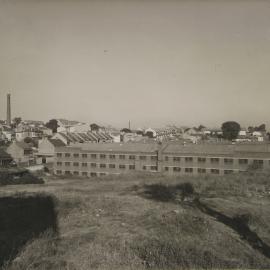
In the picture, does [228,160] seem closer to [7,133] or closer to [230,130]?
[230,130]

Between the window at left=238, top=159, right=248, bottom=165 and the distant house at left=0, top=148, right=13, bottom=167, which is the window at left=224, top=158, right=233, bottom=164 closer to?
the window at left=238, top=159, right=248, bottom=165

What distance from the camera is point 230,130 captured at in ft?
267

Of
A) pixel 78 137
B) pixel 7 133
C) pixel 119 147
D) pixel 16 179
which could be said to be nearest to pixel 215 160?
pixel 119 147

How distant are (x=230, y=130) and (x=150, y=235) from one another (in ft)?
244

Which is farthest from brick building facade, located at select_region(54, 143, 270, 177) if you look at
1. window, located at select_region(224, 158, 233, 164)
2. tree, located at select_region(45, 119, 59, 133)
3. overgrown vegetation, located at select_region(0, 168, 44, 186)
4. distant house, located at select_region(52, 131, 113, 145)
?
tree, located at select_region(45, 119, 59, 133)

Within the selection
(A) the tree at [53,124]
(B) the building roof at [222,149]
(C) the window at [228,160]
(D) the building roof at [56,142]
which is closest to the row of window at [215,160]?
(C) the window at [228,160]

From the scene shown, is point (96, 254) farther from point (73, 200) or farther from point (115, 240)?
point (73, 200)

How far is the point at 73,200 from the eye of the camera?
18141mm

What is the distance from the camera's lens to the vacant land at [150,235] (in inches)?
371

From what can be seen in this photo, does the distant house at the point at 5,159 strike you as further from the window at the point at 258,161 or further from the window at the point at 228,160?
the window at the point at 258,161

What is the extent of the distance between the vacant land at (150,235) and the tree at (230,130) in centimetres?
6257

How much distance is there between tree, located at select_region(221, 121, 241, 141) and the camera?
80.6m

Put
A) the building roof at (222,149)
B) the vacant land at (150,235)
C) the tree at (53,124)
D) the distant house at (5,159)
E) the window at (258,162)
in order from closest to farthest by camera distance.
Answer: the vacant land at (150,235)
the window at (258,162)
the building roof at (222,149)
the distant house at (5,159)
the tree at (53,124)

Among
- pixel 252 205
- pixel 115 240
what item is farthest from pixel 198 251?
pixel 252 205
